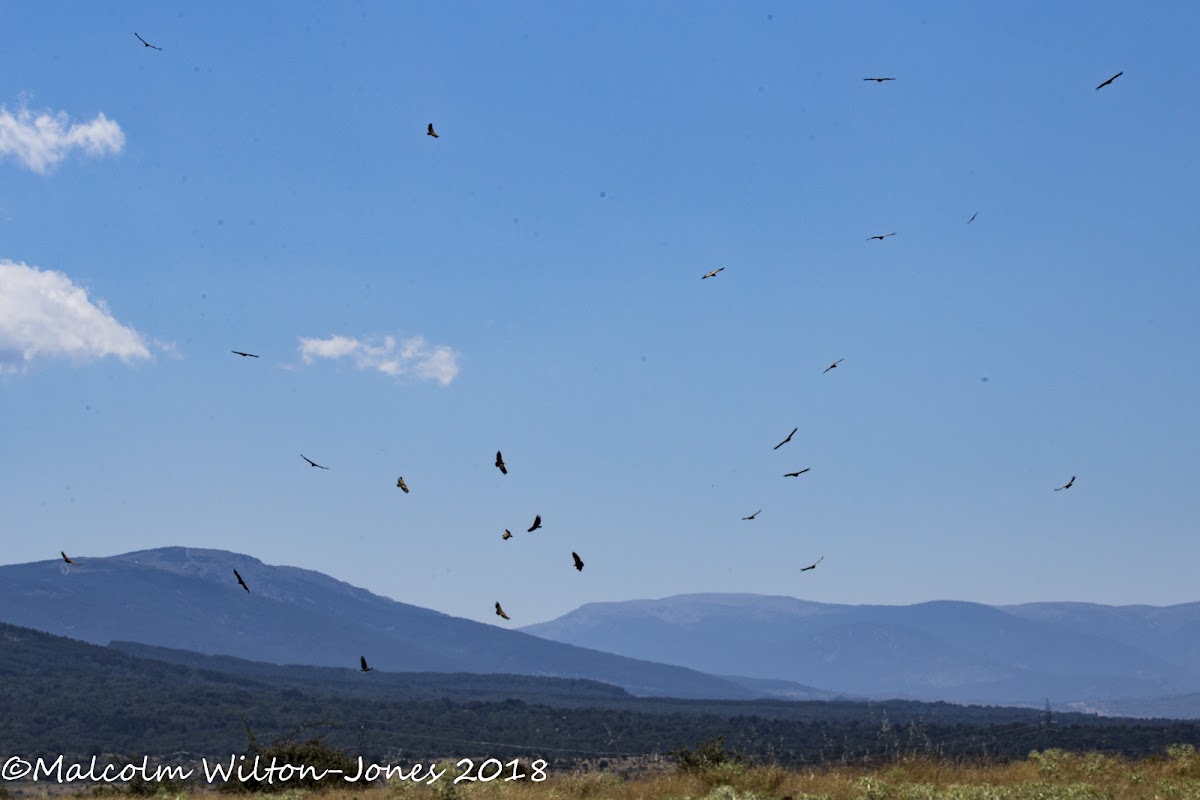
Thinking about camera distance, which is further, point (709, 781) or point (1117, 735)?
point (1117, 735)

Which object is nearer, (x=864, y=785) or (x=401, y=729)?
(x=864, y=785)

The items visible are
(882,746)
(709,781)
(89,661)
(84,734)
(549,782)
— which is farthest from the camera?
(89,661)

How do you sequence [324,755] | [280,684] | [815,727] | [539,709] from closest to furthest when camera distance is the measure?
[324,755] → [815,727] → [539,709] → [280,684]

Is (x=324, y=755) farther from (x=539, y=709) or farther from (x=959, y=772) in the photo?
(x=539, y=709)

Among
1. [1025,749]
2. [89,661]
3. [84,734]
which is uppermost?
[89,661]

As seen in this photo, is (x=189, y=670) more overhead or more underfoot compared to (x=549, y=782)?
more overhead

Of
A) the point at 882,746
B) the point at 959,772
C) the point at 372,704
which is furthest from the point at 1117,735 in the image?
the point at 959,772

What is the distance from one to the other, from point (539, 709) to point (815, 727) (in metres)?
34.2

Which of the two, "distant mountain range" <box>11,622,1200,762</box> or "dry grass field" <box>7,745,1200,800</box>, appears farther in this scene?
"distant mountain range" <box>11,622,1200,762</box>

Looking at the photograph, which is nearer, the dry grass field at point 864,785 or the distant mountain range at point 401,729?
the dry grass field at point 864,785

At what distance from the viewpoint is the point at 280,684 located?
18512 centimetres

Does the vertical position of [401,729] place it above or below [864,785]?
above

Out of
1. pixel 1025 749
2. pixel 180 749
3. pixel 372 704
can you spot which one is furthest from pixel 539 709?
pixel 1025 749

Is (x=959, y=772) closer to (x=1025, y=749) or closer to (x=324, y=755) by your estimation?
(x=324, y=755)
